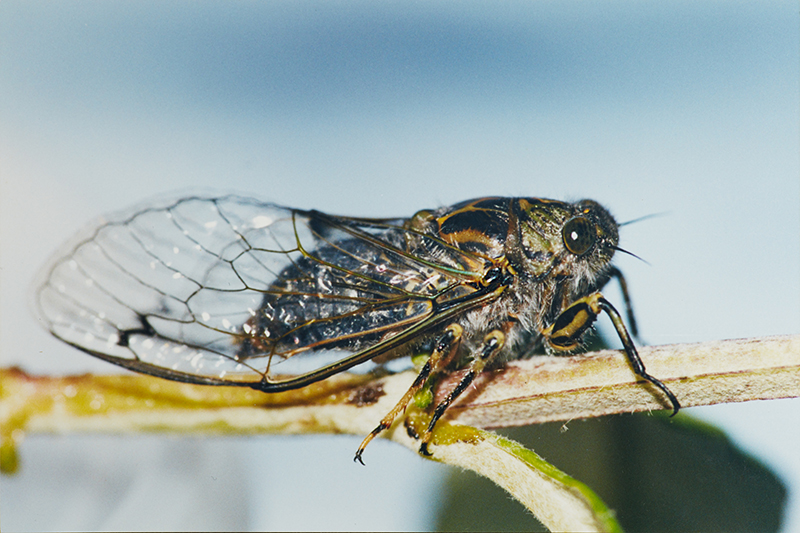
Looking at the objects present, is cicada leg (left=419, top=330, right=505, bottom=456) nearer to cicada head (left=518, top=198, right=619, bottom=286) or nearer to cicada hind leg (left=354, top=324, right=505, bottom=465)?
cicada hind leg (left=354, top=324, right=505, bottom=465)

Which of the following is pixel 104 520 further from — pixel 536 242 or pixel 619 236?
pixel 619 236

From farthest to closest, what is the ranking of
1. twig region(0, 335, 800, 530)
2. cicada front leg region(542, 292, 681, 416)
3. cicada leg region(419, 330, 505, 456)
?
cicada front leg region(542, 292, 681, 416), cicada leg region(419, 330, 505, 456), twig region(0, 335, 800, 530)

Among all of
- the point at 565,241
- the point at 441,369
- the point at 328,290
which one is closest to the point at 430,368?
the point at 441,369

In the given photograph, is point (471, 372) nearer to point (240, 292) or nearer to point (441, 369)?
point (441, 369)

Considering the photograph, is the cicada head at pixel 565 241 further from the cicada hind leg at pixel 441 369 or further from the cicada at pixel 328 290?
the cicada hind leg at pixel 441 369

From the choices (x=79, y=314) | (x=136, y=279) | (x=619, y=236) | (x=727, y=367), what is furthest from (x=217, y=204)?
(x=727, y=367)

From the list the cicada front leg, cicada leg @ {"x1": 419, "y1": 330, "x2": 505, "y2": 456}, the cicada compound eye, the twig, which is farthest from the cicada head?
the twig
